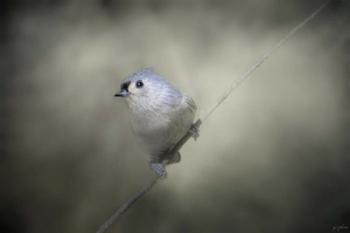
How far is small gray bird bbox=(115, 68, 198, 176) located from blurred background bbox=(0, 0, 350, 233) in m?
0.11

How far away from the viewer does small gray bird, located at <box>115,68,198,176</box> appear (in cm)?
72

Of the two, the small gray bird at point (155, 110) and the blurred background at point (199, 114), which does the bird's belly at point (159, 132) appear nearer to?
the small gray bird at point (155, 110)

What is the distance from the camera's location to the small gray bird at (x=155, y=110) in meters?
0.72

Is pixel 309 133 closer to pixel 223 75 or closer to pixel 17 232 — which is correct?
pixel 223 75

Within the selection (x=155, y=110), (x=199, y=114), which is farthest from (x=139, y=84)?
(x=199, y=114)

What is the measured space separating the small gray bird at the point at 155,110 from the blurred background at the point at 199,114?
0.37ft

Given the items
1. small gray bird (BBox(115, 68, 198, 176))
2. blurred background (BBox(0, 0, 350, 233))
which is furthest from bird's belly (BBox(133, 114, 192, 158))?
blurred background (BBox(0, 0, 350, 233))

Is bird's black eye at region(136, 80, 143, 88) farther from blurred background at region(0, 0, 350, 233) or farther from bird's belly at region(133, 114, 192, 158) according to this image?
blurred background at region(0, 0, 350, 233)

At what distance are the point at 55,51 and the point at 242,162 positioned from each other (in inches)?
15.4

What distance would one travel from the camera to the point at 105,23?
916 mm

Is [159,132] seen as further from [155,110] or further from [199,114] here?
[199,114]

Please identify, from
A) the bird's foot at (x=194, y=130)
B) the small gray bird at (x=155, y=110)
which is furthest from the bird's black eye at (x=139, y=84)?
the bird's foot at (x=194, y=130)

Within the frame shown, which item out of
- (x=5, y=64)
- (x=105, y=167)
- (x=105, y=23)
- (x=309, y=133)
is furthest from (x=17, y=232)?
(x=309, y=133)

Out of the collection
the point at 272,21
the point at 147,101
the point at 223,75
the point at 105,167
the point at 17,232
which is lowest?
the point at 17,232
